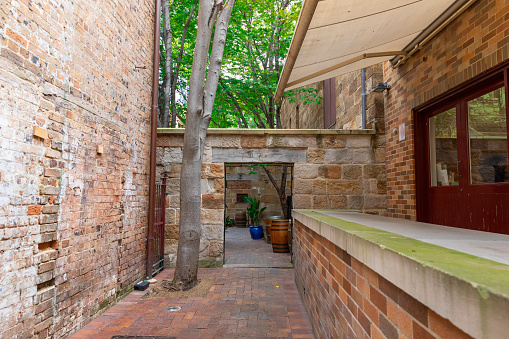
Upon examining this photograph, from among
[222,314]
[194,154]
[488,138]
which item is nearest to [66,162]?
[194,154]

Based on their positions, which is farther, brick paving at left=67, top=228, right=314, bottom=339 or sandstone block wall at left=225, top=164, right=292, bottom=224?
sandstone block wall at left=225, top=164, right=292, bottom=224

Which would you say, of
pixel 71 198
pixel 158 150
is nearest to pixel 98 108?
pixel 71 198

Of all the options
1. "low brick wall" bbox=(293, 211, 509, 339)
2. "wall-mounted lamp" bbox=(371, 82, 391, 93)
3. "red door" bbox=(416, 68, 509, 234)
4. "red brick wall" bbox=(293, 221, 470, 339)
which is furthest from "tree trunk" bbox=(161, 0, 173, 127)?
"low brick wall" bbox=(293, 211, 509, 339)

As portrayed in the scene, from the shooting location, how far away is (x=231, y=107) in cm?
1146

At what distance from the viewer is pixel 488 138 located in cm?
368

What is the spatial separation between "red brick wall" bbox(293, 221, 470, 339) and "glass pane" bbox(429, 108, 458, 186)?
2.41m

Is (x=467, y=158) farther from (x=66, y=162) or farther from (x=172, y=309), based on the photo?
(x=66, y=162)

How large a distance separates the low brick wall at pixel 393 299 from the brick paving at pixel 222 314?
3.88 feet

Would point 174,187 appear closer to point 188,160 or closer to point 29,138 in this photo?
point 188,160

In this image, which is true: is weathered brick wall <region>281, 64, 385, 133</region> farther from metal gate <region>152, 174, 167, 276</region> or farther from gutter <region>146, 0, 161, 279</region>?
metal gate <region>152, 174, 167, 276</region>

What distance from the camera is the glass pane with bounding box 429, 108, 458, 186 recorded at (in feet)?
14.0

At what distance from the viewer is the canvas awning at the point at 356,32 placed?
134 inches

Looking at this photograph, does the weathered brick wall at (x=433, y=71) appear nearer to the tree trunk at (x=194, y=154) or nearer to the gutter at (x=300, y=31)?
the gutter at (x=300, y=31)

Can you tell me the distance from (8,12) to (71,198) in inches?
67.8
